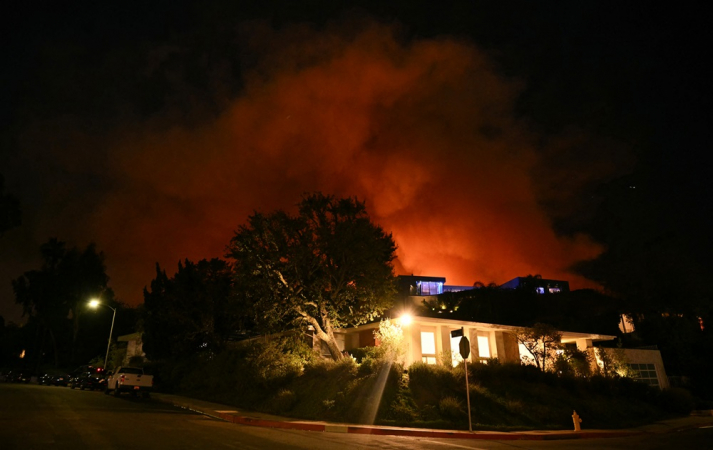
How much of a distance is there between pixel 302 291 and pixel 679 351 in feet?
106

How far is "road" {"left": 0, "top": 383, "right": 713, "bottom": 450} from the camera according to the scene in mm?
9500

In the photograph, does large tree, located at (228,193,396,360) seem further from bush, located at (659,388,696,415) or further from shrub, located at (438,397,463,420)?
bush, located at (659,388,696,415)

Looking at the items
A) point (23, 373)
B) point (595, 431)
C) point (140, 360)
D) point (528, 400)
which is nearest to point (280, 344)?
point (528, 400)

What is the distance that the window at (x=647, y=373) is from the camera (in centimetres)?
2978

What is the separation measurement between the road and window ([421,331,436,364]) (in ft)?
39.0

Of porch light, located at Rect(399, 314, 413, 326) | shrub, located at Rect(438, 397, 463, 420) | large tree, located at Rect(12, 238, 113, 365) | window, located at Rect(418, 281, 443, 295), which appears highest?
window, located at Rect(418, 281, 443, 295)

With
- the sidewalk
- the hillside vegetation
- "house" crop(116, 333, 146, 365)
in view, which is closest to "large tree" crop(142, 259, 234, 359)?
the hillside vegetation

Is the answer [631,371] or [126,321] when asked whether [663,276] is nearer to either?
[631,371]

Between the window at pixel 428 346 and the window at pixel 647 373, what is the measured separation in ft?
47.3

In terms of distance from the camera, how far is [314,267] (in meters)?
23.3

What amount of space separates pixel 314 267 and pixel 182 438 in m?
13.3

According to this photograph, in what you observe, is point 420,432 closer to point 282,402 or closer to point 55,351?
point 282,402

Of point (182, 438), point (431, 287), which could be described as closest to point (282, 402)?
point (182, 438)

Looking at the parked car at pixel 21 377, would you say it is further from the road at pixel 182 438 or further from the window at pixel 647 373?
the window at pixel 647 373
